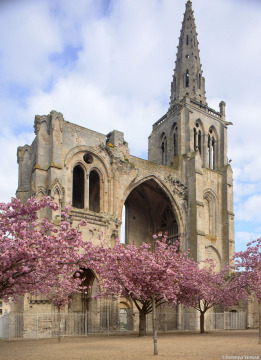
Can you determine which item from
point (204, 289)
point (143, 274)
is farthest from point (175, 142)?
point (143, 274)

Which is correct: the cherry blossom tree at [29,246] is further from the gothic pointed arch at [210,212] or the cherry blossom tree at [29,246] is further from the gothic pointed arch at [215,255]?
the gothic pointed arch at [210,212]

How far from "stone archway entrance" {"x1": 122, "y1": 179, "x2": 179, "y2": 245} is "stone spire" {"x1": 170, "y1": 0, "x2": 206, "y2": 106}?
9.35 m

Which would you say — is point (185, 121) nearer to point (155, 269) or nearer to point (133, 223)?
point (133, 223)

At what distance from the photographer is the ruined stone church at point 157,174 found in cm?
2517

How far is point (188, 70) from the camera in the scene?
38.0m

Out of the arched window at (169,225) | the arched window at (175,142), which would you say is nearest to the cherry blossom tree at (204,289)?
the arched window at (169,225)

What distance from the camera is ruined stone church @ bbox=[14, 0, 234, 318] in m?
25.2

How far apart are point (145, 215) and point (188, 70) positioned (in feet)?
46.5

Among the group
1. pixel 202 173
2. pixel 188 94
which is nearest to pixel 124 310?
pixel 202 173

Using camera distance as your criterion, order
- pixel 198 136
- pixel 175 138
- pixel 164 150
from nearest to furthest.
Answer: pixel 198 136, pixel 175 138, pixel 164 150

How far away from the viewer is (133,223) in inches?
1340

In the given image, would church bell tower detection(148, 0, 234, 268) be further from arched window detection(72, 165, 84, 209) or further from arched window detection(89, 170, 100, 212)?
arched window detection(72, 165, 84, 209)

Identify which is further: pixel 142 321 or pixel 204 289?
pixel 204 289

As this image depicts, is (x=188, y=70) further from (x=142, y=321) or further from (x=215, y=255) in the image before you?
(x=142, y=321)
